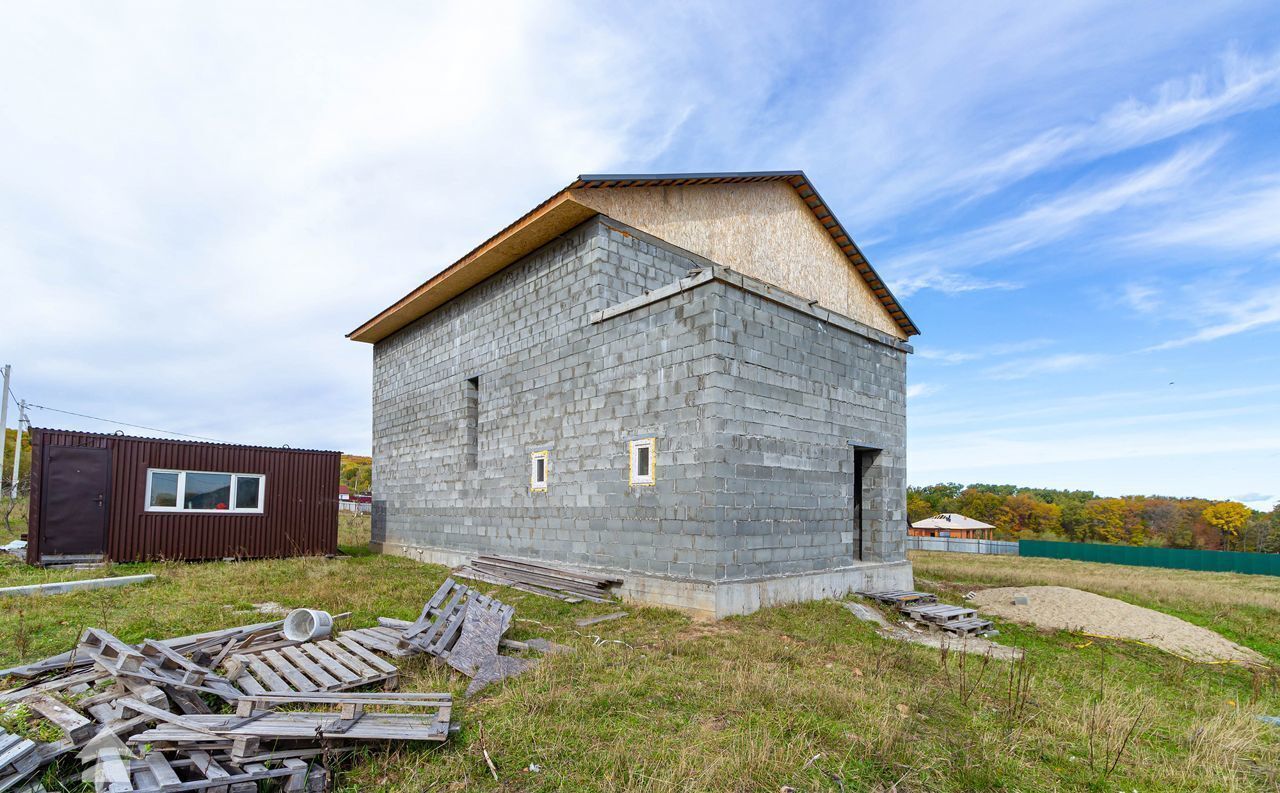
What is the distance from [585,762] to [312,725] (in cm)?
189

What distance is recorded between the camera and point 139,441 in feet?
47.4

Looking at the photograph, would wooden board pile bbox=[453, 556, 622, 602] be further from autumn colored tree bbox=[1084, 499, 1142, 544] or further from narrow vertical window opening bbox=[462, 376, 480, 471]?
autumn colored tree bbox=[1084, 499, 1142, 544]

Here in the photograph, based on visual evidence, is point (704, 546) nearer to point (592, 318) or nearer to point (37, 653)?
point (592, 318)

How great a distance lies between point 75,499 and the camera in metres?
13.6

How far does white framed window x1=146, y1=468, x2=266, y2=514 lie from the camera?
1464cm

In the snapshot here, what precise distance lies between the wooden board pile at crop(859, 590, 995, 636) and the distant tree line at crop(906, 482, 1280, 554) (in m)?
47.9

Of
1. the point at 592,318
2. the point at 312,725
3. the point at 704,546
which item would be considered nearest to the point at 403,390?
the point at 592,318

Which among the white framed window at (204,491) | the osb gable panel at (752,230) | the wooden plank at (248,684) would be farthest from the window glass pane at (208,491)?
the wooden plank at (248,684)

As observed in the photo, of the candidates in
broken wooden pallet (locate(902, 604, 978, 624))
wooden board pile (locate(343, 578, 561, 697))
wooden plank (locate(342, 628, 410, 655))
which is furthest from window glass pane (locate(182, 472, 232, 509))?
broken wooden pallet (locate(902, 604, 978, 624))

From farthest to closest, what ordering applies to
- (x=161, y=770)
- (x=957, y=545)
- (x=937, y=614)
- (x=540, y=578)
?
(x=957, y=545)
(x=540, y=578)
(x=937, y=614)
(x=161, y=770)

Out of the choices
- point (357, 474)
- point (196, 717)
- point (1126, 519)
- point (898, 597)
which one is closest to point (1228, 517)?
point (1126, 519)

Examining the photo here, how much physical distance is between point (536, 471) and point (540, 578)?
2.17 metres

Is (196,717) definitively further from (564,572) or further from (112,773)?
(564,572)

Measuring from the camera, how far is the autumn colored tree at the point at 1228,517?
5784 cm
